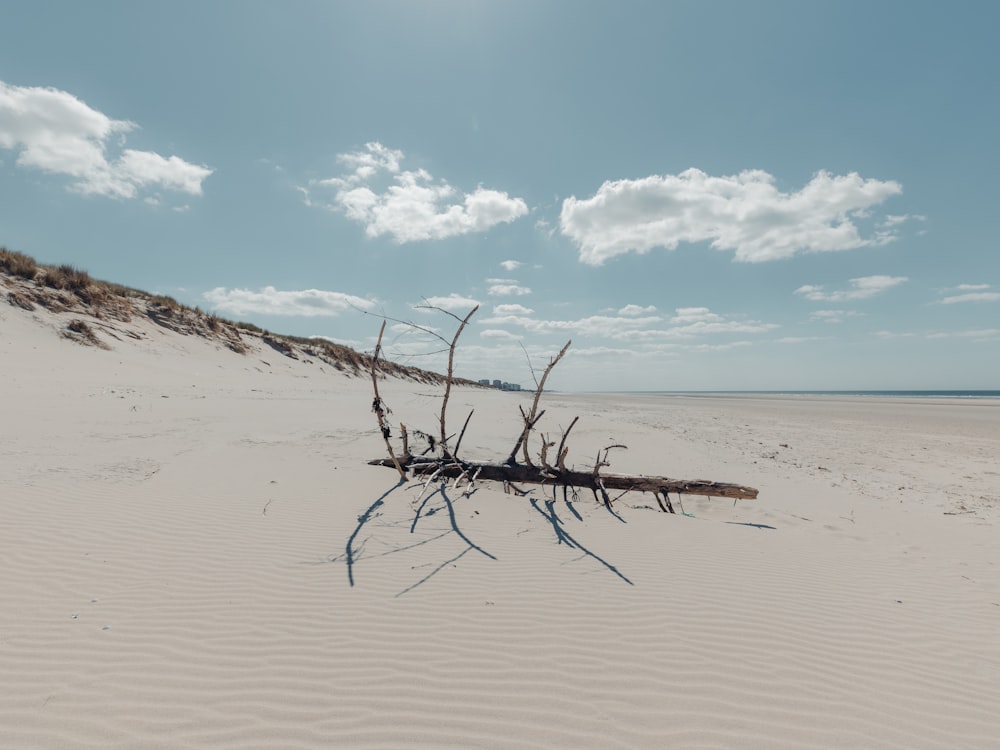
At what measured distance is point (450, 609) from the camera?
3.65 metres

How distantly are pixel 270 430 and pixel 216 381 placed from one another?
349 inches

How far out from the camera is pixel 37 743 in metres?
2.19

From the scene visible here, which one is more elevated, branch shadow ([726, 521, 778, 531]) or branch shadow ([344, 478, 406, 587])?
branch shadow ([344, 478, 406, 587])

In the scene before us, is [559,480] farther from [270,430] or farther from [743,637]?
[270,430]

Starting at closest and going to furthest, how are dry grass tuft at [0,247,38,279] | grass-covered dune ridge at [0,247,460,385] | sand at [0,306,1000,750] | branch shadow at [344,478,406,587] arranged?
sand at [0,306,1000,750] → branch shadow at [344,478,406,587] → grass-covered dune ridge at [0,247,460,385] → dry grass tuft at [0,247,38,279]

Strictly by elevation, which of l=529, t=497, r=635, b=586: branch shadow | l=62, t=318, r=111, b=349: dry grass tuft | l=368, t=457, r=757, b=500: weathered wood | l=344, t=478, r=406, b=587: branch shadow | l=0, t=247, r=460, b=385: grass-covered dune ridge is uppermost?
l=0, t=247, r=460, b=385: grass-covered dune ridge

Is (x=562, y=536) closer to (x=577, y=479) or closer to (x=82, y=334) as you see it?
(x=577, y=479)

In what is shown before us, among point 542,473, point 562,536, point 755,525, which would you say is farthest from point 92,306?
point 755,525

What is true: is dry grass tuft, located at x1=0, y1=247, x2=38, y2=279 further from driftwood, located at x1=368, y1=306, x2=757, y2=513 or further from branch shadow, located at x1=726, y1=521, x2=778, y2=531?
branch shadow, located at x1=726, y1=521, x2=778, y2=531

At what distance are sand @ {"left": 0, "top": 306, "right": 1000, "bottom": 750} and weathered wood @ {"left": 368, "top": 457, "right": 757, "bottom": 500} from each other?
1.13ft

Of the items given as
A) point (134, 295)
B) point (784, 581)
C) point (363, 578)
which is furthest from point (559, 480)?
point (134, 295)

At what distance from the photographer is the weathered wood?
717cm

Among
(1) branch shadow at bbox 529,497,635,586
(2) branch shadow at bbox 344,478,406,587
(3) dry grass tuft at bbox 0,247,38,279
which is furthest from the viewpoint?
(3) dry grass tuft at bbox 0,247,38,279

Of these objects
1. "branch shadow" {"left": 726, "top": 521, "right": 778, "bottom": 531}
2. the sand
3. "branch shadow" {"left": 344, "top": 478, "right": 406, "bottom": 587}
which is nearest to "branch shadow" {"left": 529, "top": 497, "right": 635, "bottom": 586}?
the sand
